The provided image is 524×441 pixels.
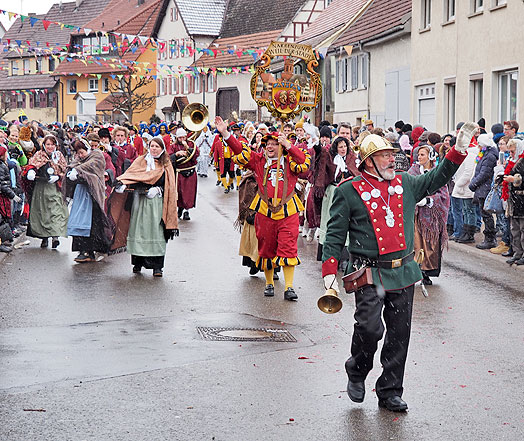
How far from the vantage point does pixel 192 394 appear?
22.6 feet

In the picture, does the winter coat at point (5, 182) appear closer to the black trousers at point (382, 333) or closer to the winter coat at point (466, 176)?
the winter coat at point (466, 176)

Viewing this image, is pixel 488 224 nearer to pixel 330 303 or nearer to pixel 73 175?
pixel 73 175

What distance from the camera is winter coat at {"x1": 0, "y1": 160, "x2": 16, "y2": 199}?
1472 cm

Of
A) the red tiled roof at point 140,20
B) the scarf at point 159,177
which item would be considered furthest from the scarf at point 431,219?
the red tiled roof at point 140,20

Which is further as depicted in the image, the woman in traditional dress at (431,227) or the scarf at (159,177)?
the scarf at (159,177)

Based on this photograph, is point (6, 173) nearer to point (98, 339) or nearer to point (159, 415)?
point (98, 339)

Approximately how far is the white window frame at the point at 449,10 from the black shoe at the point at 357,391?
2177cm

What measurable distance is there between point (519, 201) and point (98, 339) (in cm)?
697

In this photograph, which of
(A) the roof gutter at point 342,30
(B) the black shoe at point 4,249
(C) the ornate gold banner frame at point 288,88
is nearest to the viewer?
(C) the ornate gold banner frame at point 288,88

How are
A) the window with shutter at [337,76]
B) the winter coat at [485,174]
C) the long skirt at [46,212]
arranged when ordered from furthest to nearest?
the window with shutter at [337,76]
the long skirt at [46,212]
the winter coat at [485,174]

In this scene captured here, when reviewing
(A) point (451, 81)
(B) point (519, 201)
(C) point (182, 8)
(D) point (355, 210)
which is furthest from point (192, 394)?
(C) point (182, 8)

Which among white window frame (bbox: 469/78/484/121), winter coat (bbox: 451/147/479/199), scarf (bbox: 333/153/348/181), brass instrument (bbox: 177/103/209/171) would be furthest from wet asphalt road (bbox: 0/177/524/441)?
white window frame (bbox: 469/78/484/121)

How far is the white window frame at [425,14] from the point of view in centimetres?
2952

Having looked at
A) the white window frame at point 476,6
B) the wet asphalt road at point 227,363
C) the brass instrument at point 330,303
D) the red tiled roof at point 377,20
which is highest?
the red tiled roof at point 377,20
